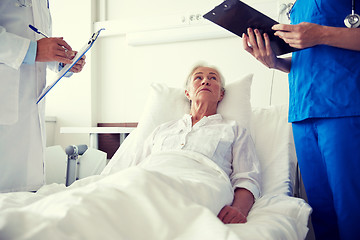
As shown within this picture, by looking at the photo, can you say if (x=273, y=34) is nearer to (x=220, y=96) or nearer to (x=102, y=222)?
(x=220, y=96)

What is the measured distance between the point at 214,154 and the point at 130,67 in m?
1.75

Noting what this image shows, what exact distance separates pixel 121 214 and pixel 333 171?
0.81 metres

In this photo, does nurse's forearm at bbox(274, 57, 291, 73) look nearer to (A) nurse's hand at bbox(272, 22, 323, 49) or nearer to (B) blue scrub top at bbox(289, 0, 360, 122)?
(B) blue scrub top at bbox(289, 0, 360, 122)

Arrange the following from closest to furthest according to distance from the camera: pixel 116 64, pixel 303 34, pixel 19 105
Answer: pixel 303 34
pixel 19 105
pixel 116 64

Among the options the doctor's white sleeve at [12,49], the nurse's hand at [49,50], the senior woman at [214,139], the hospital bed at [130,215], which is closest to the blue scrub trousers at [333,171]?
the hospital bed at [130,215]

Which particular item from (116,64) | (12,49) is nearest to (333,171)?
(12,49)

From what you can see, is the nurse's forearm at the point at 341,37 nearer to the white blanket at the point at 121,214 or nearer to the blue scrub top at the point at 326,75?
the blue scrub top at the point at 326,75

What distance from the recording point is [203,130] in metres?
1.52

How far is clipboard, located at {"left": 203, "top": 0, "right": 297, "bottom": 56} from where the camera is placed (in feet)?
3.74

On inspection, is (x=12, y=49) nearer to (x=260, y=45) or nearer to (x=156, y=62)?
(x=260, y=45)

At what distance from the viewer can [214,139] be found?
4.67 ft

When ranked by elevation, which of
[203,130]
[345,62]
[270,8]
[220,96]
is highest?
[270,8]

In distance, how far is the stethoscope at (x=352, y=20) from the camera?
103 centimetres

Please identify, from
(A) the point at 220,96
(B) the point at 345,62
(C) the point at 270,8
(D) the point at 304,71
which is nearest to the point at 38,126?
(A) the point at 220,96
